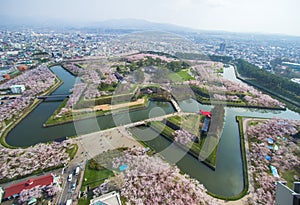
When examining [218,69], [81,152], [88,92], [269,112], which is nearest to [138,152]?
[81,152]

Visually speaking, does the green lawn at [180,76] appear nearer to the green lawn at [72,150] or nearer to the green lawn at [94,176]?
the green lawn at [72,150]

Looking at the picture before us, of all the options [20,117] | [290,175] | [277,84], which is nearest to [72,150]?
[20,117]

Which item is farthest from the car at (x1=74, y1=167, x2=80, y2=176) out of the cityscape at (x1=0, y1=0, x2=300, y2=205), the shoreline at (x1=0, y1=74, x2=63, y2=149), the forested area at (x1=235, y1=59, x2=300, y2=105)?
the forested area at (x1=235, y1=59, x2=300, y2=105)

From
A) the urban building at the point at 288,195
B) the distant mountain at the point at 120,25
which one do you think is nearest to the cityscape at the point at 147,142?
the urban building at the point at 288,195

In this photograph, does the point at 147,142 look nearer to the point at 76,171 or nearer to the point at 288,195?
the point at 76,171

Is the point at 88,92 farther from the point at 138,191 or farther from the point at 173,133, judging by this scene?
the point at 138,191

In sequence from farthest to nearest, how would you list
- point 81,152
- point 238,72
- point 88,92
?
point 238,72 < point 88,92 < point 81,152
